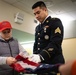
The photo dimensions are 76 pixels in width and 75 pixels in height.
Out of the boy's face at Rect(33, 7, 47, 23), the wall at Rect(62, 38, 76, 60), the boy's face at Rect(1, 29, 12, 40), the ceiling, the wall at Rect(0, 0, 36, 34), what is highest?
the ceiling

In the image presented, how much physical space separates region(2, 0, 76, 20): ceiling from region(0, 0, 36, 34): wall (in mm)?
119

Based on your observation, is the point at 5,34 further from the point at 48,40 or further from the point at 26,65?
the point at 26,65

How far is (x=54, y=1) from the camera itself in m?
3.75

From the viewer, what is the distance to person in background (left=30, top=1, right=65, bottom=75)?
1126mm

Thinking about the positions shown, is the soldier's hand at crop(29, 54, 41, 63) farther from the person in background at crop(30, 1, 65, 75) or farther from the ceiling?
the ceiling

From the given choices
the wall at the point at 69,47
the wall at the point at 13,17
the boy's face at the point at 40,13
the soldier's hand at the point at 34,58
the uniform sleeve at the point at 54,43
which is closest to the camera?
the soldier's hand at the point at 34,58

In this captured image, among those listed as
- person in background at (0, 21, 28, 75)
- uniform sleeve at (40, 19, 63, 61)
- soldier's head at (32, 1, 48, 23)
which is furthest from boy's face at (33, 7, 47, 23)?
person in background at (0, 21, 28, 75)

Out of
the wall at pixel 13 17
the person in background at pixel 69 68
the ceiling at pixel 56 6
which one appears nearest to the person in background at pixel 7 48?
the person in background at pixel 69 68

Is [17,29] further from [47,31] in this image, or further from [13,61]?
[13,61]

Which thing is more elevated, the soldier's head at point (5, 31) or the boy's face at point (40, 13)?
the boy's face at point (40, 13)

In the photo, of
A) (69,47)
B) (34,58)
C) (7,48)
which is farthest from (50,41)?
(69,47)

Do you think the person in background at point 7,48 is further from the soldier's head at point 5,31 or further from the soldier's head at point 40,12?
the soldier's head at point 40,12

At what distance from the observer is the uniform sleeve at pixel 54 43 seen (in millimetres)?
1121

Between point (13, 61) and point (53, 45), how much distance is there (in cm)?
34
